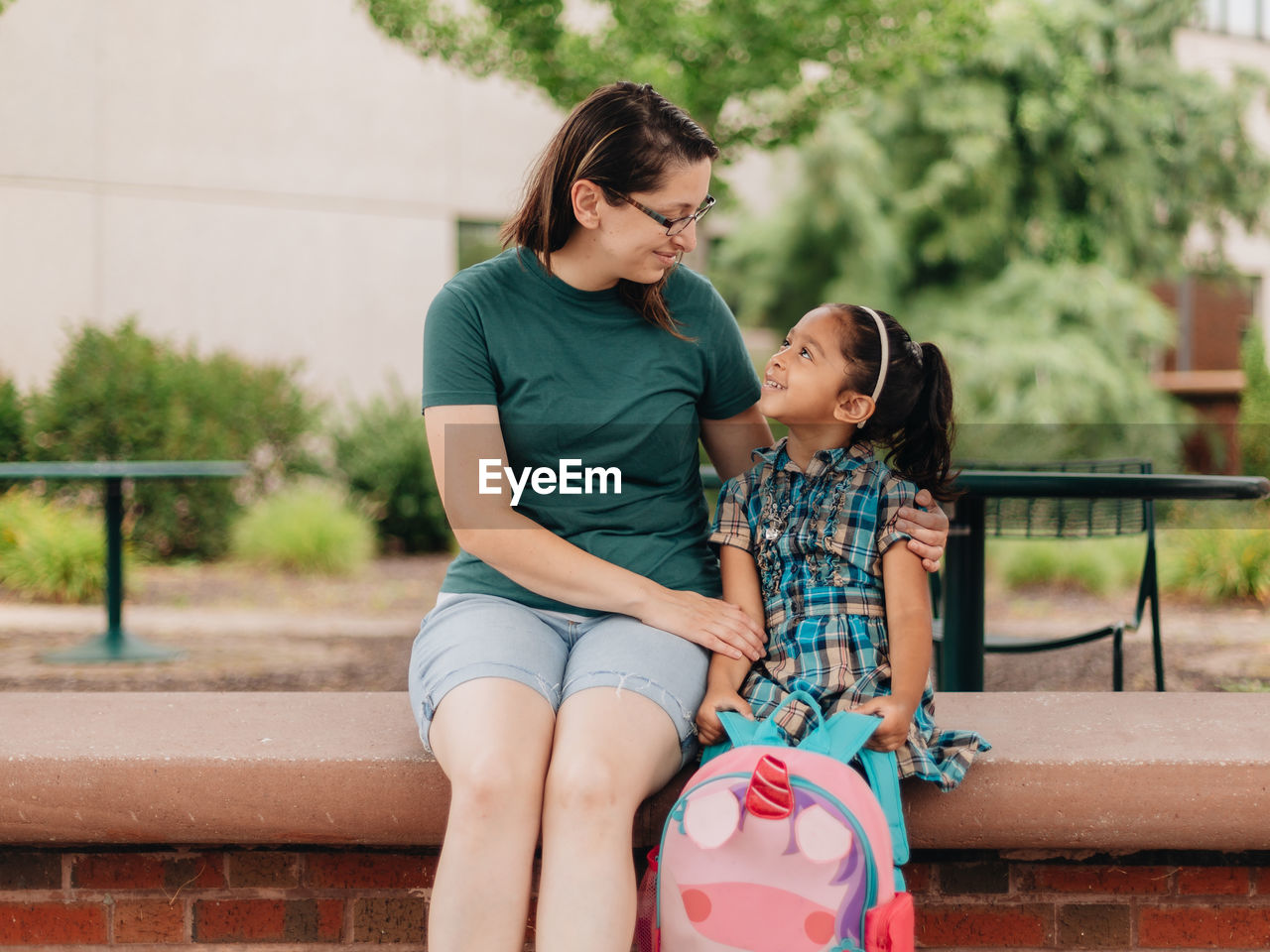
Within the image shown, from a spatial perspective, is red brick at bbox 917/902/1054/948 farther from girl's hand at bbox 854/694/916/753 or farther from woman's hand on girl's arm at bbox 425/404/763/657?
woman's hand on girl's arm at bbox 425/404/763/657

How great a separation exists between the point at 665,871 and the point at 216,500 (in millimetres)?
8535

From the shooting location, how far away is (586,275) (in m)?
2.28

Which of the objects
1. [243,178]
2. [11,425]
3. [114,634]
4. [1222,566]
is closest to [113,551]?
[114,634]

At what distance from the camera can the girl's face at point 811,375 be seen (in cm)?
218

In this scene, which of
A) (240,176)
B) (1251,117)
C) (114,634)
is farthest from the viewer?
(1251,117)

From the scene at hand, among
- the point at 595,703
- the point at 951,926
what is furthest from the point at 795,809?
the point at 951,926

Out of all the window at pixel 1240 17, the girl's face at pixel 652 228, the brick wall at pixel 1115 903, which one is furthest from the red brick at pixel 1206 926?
the window at pixel 1240 17

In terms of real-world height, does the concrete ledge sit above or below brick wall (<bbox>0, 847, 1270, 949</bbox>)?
above

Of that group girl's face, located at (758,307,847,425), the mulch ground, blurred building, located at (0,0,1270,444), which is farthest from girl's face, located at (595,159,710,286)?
blurred building, located at (0,0,1270,444)

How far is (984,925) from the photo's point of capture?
2271 millimetres

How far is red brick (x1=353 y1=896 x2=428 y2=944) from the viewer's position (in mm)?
2281

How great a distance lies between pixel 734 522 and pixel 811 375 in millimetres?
313

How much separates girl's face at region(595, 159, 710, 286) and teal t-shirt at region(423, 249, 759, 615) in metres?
0.12

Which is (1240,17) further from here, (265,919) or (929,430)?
(265,919)
